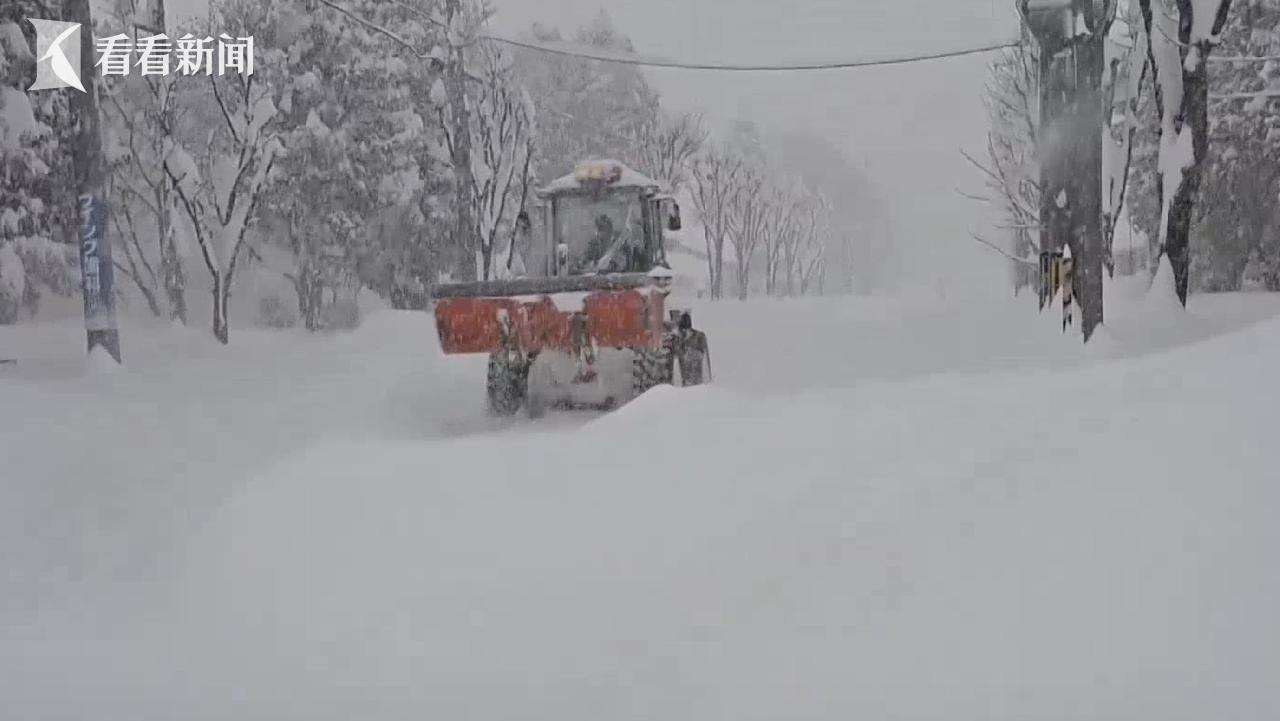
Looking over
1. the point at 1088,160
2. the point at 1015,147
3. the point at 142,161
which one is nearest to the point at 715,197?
the point at 1015,147

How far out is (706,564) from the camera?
13.1 ft

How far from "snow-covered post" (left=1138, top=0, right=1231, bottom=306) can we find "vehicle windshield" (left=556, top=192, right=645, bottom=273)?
7.08 m

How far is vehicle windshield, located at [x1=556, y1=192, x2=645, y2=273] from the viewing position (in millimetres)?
11286

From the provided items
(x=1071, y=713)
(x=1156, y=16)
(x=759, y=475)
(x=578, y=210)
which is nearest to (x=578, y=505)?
(x=759, y=475)

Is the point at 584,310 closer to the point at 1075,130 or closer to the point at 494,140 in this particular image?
the point at 1075,130

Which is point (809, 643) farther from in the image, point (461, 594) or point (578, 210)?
point (578, 210)

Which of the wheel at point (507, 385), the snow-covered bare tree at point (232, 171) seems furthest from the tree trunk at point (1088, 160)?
the snow-covered bare tree at point (232, 171)

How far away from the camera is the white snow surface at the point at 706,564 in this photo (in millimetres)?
2965

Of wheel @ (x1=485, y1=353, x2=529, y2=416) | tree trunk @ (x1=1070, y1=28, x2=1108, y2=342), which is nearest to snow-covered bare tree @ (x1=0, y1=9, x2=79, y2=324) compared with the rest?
wheel @ (x1=485, y1=353, x2=529, y2=416)

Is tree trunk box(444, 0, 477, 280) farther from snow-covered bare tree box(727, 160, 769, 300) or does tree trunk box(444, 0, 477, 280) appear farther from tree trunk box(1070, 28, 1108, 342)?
snow-covered bare tree box(727, 160, 769, 300)

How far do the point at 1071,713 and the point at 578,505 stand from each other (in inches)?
106

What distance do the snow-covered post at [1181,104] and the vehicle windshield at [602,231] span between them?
7.08m

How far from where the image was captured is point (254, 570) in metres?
4.64

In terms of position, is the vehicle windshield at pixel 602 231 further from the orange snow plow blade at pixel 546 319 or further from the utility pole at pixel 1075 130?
the utility pole at pixel 1075 130
